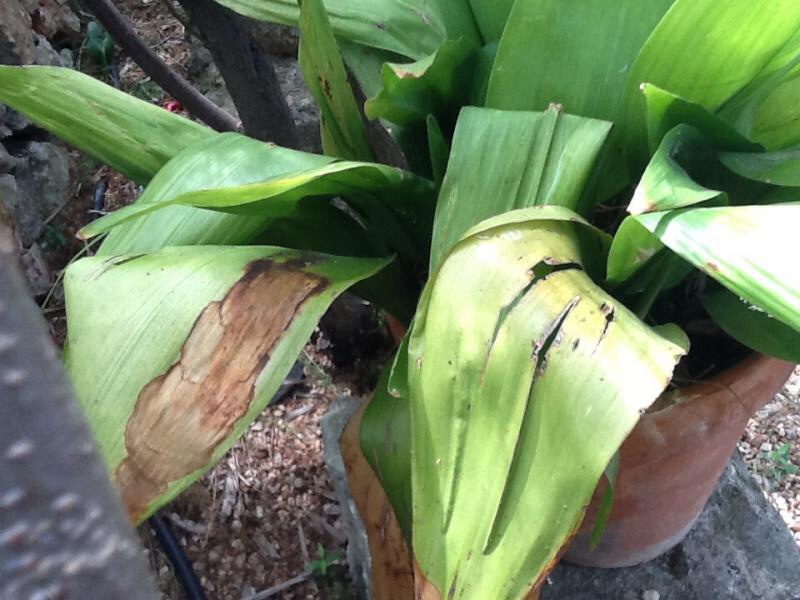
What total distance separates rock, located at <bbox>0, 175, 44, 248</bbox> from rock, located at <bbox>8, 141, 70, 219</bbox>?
2 centimetres

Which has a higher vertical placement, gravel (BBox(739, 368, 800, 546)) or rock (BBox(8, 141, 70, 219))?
rock (BBox(8, 141, 70, 219))

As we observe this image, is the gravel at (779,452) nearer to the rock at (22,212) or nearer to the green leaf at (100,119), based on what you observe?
the green leaf at (100,119)

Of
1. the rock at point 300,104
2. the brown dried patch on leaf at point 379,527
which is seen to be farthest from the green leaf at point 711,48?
the rock at point 300,104

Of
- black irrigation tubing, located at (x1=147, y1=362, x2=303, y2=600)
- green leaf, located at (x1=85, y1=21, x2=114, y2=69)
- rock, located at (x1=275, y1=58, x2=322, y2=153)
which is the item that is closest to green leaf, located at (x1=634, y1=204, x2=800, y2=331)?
black irrigation tubing, located at (x1=147, y1=362, x2=303, y2=600)

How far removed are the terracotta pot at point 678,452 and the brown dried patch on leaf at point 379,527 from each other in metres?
0.17

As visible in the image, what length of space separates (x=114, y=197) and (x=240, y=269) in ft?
3.95

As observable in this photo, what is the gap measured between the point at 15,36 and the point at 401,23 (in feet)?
2.99

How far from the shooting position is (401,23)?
72 centimetres

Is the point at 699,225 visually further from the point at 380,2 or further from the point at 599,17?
the point at 380,2

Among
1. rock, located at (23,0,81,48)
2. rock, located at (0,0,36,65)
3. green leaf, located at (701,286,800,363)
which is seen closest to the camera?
green leaf, located at (701,286,800,363)

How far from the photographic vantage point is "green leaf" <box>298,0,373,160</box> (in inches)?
25.0

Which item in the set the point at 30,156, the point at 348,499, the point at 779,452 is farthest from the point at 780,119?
the point at 30,156

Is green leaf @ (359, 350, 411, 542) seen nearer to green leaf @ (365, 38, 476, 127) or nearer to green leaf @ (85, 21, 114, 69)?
green leaf @ (365, 38, 476, 127)

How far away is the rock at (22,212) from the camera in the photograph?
134cm
